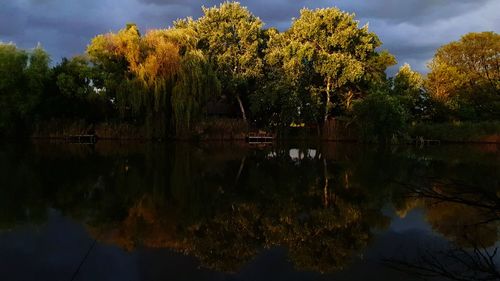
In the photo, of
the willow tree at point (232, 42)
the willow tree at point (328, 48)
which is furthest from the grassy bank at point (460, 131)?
the willow tree at point (232, 42)

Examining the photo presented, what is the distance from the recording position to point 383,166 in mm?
16750

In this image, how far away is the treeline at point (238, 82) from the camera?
31359 millimetres

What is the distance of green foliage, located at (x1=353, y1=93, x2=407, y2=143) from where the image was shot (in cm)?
3228

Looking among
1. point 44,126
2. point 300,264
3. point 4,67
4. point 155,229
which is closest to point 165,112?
point 44,126

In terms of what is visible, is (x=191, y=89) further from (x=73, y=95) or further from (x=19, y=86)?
(x=19, y=86)

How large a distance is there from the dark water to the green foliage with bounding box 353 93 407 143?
19.6 meters

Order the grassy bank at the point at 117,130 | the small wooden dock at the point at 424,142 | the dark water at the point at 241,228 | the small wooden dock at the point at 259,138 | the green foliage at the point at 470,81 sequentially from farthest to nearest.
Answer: the green foliage at the point at 470,81 < the small wooden dock at the point at 259,138 < the small wooden dock at the point at 424,142 < the grassy bank at the point at 117,130 < the dark water at the point at 241,228

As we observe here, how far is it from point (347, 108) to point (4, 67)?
27598mm

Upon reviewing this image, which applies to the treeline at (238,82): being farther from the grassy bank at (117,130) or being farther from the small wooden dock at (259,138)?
the small wooden dock at (259,138)

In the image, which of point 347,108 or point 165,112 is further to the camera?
point 347,108

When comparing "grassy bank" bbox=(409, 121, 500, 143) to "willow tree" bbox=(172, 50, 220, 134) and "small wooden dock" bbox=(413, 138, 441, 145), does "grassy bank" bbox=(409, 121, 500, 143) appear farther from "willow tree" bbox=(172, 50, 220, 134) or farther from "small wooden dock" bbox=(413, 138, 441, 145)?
"willow tree" bbox=(172, 50, 220, 134)

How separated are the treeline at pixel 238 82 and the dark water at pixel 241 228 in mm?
18554

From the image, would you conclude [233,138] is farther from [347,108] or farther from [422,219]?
[422,219]

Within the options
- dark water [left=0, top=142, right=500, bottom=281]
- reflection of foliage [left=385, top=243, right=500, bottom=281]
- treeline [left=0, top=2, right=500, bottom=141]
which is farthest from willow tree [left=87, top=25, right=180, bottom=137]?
reflection of foliage [left=385, top=243, right=500, bottom=281]
